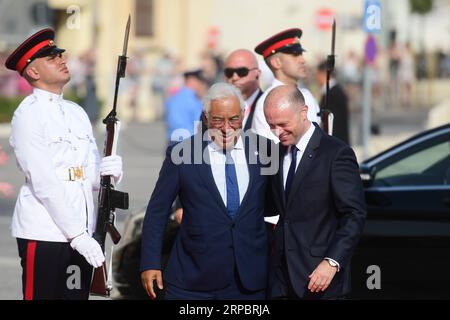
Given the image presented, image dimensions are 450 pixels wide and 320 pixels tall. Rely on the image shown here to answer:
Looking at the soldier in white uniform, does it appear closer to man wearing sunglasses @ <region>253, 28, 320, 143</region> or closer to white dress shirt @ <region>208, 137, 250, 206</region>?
white dress shirt @ <region>208, 137, 250, 206</region>

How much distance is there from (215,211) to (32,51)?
126cm

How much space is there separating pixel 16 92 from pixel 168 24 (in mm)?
→ 11720

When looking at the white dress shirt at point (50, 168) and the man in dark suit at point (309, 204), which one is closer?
the man in dark suit at point (309, 204)

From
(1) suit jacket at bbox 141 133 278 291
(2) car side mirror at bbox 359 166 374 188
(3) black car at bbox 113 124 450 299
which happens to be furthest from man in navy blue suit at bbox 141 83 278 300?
(2) car side mirror at bbox 359 166 374 188

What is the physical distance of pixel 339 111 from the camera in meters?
13.0

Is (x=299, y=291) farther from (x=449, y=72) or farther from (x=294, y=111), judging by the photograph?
(x=449, y=72)

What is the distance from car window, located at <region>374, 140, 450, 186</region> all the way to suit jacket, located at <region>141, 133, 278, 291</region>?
255 cm

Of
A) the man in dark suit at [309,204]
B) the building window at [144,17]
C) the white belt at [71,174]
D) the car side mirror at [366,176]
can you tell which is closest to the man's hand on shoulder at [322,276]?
the man in dark suit at [309,204]

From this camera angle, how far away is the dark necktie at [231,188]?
241 inches

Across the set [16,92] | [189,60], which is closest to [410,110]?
[189,60]

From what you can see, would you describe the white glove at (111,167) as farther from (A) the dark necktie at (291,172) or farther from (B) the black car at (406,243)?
(B) the black car at (406,243)

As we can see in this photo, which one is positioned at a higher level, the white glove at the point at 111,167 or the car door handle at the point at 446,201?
the white glove at the point at 111,167

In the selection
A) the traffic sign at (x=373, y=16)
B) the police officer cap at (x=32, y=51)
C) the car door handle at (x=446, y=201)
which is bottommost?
the car door handle at (x=446, y=201)

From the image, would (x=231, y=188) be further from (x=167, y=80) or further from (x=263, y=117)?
(x=167, y=80)
